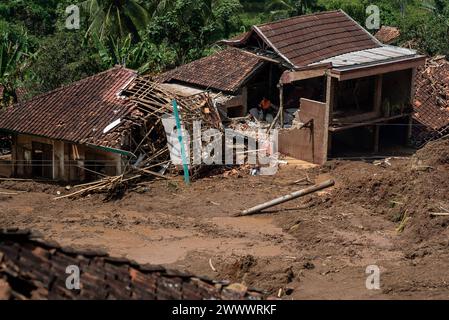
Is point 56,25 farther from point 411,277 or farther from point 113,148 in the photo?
point 411,277

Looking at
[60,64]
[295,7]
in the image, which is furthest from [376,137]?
[295,7]

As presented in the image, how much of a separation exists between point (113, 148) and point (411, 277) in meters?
10.7

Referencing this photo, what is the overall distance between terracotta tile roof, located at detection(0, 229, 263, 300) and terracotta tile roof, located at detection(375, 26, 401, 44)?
29754 mm

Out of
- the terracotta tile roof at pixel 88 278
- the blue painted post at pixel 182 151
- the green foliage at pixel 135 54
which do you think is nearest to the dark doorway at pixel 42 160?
the blue painted post at pixel 182 151

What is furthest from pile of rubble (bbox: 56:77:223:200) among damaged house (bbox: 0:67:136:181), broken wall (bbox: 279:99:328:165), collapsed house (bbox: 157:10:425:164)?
broken wall (bbox: 279:99:328:165)

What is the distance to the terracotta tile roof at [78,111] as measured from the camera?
29.4m

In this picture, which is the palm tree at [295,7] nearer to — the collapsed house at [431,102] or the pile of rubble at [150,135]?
the collapsed house at [431,102]

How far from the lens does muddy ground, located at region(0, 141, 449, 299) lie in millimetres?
22266

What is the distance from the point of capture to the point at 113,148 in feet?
93.5

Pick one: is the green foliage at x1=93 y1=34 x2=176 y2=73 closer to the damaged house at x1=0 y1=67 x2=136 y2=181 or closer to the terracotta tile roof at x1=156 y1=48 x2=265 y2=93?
the terracotta tile roof at x1=156 y1=48 x2=265 y2=93

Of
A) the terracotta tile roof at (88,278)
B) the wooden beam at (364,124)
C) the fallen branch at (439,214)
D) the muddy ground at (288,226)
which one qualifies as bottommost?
the muddy ground at (288,226)

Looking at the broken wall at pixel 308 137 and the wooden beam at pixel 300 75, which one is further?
the broken wall at pixel 308 137

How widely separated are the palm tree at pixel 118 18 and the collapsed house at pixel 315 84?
18.7ft

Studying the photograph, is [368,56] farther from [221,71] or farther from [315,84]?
[221,71]
